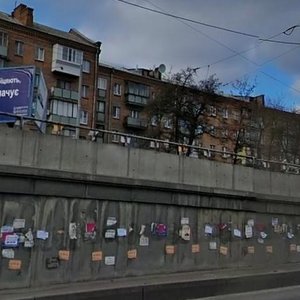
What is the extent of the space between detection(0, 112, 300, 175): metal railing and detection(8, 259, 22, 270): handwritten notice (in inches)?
110

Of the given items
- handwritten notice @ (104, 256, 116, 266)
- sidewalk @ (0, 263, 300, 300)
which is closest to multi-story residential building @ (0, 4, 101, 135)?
sidewalk @ (0, 263, 300, 300)

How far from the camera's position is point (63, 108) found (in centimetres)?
5450

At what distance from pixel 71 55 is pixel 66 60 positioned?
121 cm

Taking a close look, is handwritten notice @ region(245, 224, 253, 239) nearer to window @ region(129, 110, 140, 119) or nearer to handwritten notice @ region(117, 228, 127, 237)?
handwritten notice @ region(117, 228, 127, 237)

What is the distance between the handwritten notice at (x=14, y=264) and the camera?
10.5 metres

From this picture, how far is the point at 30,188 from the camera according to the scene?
10.8m

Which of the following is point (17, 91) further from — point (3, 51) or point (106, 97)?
point (106, 97)

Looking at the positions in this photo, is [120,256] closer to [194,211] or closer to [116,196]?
[116,196]

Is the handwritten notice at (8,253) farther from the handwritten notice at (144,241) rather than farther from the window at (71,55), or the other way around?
the window at (71,55)

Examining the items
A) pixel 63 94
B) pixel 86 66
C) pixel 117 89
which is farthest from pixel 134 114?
pixel 63 94

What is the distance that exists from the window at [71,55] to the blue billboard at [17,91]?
41859mm

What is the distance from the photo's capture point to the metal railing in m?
12.1

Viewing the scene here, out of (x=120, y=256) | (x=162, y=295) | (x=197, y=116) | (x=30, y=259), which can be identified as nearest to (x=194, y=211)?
(x=120, y=256)

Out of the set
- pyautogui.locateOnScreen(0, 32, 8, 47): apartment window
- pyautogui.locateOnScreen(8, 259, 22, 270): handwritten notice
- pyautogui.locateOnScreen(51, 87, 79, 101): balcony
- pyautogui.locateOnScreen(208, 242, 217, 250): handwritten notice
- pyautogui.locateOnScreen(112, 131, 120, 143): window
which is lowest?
pyautogui.locateOnScreen(8, 259, 22, 270): handwritten notice
